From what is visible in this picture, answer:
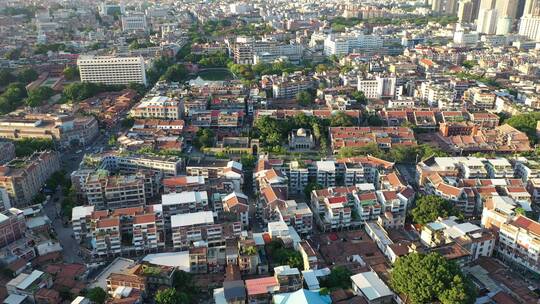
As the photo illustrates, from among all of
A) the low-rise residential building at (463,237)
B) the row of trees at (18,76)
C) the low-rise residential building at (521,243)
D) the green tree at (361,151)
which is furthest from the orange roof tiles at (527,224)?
the row of trees at (18,76)

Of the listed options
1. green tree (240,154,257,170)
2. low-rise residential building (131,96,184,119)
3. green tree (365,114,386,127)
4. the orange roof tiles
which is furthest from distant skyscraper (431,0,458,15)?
the orange roof tiles

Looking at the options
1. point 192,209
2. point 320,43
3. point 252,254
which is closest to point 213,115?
point 192,209

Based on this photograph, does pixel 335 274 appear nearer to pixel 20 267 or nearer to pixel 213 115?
pixel 20 267

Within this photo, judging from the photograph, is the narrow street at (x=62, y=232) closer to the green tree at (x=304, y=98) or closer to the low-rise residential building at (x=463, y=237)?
the low-rise residential building at (x=463, y=237)

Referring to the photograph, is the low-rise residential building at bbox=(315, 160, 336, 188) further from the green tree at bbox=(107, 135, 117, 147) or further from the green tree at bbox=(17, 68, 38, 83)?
the green tree at bbox=(17, 68, 38, 83)

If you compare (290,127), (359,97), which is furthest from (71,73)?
(359,97)

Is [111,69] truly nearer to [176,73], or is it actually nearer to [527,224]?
[176,73]
